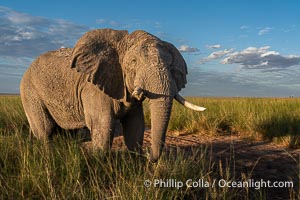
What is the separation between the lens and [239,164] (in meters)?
5.16

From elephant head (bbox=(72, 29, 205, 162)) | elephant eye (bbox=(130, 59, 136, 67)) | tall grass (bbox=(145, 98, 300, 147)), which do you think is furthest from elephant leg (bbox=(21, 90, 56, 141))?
tall grass (bbox=(145, 98, 300, 147))

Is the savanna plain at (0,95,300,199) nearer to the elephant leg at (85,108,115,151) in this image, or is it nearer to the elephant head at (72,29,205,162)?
the elephant leg at (85,108,115,151)

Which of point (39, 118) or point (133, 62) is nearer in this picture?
point (133, 62)

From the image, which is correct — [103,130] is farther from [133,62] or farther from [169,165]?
[169,165]

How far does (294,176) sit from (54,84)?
361 centimetres

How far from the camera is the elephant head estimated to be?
3.73m

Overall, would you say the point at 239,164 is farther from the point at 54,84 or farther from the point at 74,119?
the point at 54,84

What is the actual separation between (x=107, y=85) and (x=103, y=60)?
1.02 ft

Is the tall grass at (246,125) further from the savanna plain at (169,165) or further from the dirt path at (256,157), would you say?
the dirt path at (256,157)

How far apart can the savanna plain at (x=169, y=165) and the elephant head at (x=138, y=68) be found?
45 cm

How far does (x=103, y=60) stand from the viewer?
4270mm

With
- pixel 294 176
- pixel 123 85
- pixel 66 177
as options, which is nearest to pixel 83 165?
pixel 66 177

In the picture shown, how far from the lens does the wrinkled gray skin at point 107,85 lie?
3.78 metres

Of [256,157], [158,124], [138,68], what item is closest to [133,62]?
[138,68]
